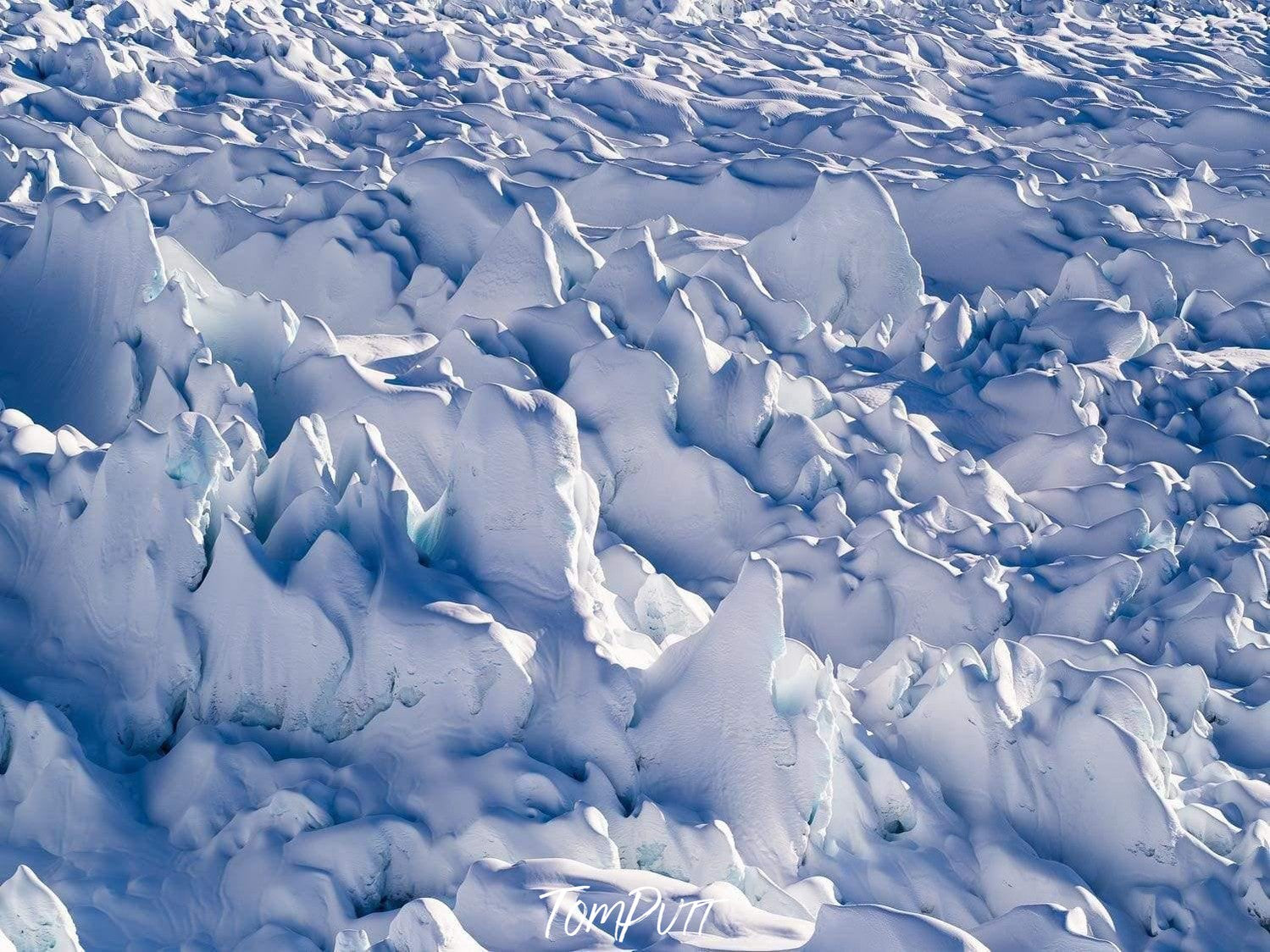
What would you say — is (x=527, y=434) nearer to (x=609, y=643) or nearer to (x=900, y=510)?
(x=609, y=643)

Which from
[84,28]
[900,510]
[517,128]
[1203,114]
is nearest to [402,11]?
[84,28]

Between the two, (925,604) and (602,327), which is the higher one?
(602,327)

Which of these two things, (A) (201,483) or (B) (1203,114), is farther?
(B) (1203,114)

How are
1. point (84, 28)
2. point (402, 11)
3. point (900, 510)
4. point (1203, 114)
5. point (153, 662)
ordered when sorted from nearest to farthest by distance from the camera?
point (153, 662)
point (900, 510)
point (84, 28)
point (1203, 114)
point (402, 11)

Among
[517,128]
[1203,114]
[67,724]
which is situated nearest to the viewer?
[67,724]

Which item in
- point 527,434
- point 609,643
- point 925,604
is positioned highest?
point 527,434

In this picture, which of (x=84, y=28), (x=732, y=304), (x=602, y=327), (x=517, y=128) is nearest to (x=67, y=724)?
(x=602, y=327)

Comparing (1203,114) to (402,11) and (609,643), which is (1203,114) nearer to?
(402,11)
